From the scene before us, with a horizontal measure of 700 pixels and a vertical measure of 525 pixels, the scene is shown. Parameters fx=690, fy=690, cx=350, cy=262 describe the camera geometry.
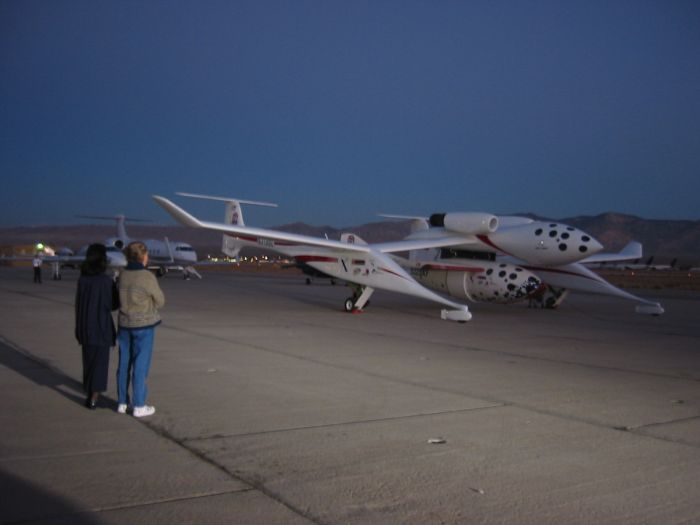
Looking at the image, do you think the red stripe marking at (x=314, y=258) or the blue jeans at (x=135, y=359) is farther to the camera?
the red stripe marking at (x=314, y=258)

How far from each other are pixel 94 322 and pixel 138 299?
0.56m

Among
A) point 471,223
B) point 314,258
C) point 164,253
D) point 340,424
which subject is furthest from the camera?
point 164,253

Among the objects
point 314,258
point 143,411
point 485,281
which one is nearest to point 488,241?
point 485,281

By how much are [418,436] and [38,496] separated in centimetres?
291

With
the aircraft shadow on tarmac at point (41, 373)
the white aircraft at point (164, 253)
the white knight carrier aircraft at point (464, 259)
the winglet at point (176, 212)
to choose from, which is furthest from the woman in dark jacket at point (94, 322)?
the white aircraft at point (164, 253)

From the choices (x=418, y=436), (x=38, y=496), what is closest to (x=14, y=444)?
(x=38, y=496)

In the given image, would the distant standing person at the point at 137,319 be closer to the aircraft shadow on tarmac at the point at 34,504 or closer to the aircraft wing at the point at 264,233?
the aircraft shadow on tarmac at the point at 34,504

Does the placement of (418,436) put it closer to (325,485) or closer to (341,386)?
(325,485)

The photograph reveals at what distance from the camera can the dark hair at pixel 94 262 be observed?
6621 mm

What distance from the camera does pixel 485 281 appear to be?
1848 centimetres

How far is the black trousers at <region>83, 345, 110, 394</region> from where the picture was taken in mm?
6535

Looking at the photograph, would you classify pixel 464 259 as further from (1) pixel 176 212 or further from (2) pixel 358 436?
(2) pixel 358 436

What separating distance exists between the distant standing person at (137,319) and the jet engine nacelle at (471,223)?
1258 centimetres

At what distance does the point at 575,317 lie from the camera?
1867 centimetres
